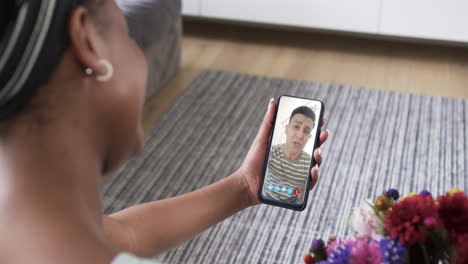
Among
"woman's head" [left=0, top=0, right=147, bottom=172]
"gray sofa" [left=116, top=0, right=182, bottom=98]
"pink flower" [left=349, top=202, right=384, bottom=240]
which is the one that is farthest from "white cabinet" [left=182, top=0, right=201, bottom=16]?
"woman's head" [left=0, top=0, right=147, bottom=172]

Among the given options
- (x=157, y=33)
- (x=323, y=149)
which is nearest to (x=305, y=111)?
(x=323, y=149)

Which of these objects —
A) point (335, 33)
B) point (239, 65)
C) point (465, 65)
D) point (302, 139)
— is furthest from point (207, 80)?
point (302, 139)

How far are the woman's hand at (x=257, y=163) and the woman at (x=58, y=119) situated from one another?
47 cm

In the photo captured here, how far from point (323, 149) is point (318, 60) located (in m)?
0.88

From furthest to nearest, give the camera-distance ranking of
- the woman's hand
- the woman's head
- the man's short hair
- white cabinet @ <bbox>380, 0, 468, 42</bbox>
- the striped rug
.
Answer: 1. white cabinet @ <bbox>380, 0, 468, 42</bbox>
2. the striped rug
3. the man's short hair
4. the woman's hand
5. the woman's head

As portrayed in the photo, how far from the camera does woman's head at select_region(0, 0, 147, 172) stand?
57 cm

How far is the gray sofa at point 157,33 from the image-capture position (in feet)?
7.97

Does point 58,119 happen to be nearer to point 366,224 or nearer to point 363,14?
point 366,224

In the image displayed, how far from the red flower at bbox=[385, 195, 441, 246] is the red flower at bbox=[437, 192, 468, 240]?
0.09ft

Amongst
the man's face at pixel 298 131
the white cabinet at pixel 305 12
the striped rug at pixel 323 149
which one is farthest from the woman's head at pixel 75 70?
the white cabinet at pixel 305 12

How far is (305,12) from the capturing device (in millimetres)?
3178

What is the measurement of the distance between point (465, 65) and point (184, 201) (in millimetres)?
2374

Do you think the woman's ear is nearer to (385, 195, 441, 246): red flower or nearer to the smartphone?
(385, 195, 441, 246): red flower

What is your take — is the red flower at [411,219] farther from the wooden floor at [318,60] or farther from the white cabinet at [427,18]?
the white cabinet at [427,18]
